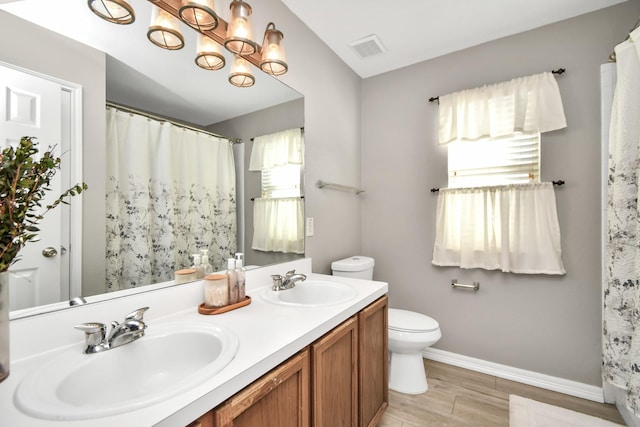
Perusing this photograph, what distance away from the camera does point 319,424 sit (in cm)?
97

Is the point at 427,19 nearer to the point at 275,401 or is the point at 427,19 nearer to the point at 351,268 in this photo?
the point at 351,268

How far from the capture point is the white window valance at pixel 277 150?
1.53 m

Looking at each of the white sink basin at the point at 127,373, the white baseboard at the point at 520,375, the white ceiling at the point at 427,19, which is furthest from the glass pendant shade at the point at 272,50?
the white baseboard at the point at 520,375

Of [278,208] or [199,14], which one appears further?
[278,208]

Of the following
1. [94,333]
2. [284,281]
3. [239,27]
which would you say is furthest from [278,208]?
[94,333]

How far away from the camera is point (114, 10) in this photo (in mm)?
943

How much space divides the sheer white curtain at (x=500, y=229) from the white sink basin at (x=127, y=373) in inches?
72.8

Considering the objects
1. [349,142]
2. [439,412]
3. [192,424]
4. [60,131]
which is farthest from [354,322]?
[349,142]

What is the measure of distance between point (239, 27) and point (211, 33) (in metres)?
0.14

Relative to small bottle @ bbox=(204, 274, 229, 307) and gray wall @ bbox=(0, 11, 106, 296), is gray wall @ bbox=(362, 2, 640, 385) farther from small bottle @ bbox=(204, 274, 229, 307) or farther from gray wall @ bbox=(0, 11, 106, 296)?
gray wall @ bbox=(0, 11, 106, 296)

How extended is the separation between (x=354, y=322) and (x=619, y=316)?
4.69 feet

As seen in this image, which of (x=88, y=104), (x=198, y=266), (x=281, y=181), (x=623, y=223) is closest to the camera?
(x=88, y=104)

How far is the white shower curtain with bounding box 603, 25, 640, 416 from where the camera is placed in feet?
4.32

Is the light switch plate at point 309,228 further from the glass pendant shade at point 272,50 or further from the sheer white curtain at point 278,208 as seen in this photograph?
the glass pendant shade at point 272,50
